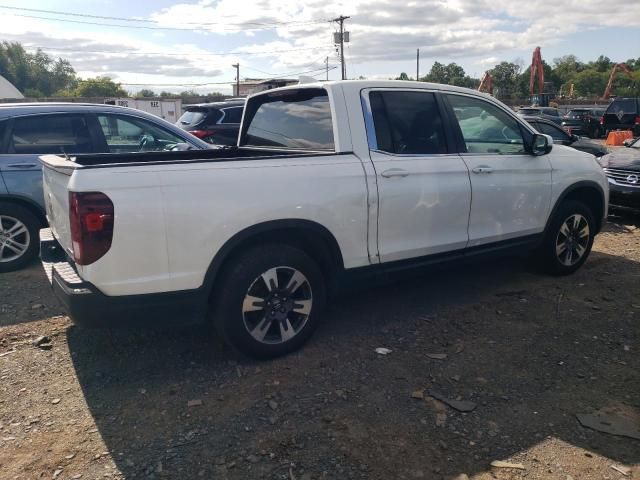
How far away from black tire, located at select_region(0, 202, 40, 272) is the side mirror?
16.7ft

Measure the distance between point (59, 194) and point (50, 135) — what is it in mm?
2984

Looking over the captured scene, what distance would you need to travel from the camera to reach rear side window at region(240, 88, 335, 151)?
13.4ft

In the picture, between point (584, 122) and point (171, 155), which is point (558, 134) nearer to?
point (171, 155)

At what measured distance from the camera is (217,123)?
11.8 metres

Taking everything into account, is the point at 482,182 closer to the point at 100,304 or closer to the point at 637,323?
the point at 637,323

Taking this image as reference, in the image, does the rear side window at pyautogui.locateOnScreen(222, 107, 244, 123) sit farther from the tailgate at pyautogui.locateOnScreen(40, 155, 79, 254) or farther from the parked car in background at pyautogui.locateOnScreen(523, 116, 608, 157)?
the tailgate at pyautogui.locateOnScreen(40, 155, 79, 254)

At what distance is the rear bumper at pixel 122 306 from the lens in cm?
307

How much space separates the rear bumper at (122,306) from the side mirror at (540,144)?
337cm

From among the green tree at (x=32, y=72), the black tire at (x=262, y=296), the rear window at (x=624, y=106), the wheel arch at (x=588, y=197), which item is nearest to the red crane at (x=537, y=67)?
the rear window at (x=624, y=106)

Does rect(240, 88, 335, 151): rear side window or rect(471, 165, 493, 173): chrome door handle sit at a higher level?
rect(240, 88, 335, 151): rear side window

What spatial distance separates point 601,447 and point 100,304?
286 cm

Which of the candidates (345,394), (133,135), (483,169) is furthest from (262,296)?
(133,135)

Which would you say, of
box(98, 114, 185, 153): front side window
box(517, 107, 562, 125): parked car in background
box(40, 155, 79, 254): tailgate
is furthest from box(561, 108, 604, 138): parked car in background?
box(40, 155, 79, 254): tailgate

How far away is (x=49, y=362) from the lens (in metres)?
3.79
